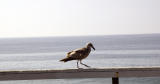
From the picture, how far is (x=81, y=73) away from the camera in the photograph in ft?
17.7

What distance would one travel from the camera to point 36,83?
115 ft

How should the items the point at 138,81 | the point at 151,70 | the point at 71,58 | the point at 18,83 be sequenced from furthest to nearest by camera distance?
1. the point at 138,81
2. the point at 18,83
3. the point at 71,58
4. the point at 151,70

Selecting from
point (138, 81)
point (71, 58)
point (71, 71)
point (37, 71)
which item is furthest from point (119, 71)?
point (138, 81)

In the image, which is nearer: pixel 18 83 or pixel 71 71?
pixel 71 71

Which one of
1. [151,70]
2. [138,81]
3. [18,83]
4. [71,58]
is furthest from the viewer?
[138,81]

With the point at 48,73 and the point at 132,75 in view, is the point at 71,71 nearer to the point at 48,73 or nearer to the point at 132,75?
the point at 48,73

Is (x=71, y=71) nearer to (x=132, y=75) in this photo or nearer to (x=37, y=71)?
(x=37, y=71)

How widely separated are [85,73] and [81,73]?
55mm

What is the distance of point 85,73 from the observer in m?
5.42

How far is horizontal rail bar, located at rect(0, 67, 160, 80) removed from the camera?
17.5ft

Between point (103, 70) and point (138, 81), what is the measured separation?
32565 mm

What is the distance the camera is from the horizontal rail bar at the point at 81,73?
5.33m

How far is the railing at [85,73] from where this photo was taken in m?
5.34

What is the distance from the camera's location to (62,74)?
212 inches
